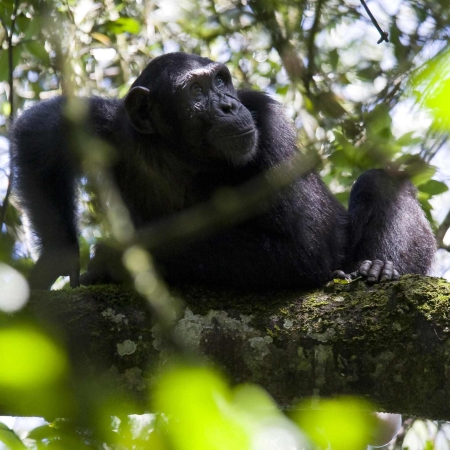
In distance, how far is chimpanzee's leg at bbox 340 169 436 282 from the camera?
5.56 metres

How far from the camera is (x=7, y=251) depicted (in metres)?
3.58

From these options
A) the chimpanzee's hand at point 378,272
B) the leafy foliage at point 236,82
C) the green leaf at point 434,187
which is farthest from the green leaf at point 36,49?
the green leaf at point 434,187

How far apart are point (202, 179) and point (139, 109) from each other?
850 mm

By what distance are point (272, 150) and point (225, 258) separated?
3.54ft

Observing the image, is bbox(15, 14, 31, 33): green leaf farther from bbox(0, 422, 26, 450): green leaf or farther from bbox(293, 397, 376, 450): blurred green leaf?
bbox(293, 397, 376, 450): blurred green leaf

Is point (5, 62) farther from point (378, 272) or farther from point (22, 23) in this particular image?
point (378, 272)

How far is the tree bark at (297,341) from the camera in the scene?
3.49 meters

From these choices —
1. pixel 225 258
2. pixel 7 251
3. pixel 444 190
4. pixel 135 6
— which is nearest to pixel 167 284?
pixel 225 258

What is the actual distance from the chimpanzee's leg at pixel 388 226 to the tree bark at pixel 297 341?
65.7 inches

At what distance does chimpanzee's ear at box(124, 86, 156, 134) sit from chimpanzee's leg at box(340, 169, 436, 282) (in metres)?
1.94

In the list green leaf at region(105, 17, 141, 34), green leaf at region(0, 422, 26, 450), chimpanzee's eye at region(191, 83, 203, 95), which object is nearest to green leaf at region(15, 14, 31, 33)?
chimpanzee's eye at region(191, 83, 203, 95)

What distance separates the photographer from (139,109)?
564 centimetres

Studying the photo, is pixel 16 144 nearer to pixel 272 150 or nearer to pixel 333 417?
pixel 272 150

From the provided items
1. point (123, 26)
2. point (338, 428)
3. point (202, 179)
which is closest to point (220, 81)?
point (202, 179)
